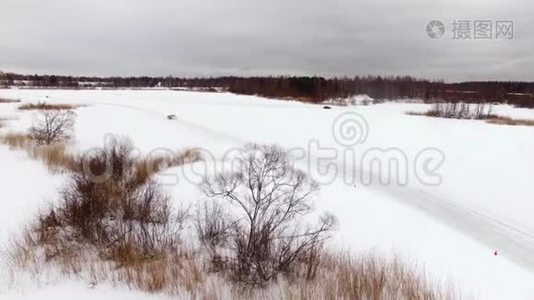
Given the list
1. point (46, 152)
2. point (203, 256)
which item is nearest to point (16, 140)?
point (46, 152)

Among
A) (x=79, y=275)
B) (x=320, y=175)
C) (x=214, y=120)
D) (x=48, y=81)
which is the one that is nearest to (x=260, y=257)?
(x=79, y=275)

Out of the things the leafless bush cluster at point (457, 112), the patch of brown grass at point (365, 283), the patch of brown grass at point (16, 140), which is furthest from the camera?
the leafless bush cluster at point (457, 112)

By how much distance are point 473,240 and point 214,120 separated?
22.1 meters

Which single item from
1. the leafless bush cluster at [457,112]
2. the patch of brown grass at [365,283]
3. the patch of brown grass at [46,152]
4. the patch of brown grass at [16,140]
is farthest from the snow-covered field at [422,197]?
the leafless bush cluster at [457,112]

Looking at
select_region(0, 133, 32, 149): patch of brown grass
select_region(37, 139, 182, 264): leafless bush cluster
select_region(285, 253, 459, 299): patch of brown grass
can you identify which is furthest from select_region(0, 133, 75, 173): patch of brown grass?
select_region(285, 253, 459, 299): patch of brown grass

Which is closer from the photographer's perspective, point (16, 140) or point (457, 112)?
point (16, 140)

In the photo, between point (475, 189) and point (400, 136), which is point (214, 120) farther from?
point (475, 189)

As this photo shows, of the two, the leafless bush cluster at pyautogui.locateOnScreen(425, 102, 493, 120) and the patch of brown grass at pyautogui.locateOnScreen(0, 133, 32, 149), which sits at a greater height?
the leafless bush cluster at pyautogui.locateOnScreen(425, 102, 493, 120)

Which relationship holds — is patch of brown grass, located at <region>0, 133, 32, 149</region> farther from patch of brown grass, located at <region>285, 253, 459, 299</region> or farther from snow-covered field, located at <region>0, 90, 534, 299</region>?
patch of brown grass, located at <region>285, 253, 459, 299</region>

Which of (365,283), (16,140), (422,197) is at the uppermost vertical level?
(16,140)

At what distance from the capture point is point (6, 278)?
4.28m

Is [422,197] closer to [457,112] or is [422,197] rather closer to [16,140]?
[16,140]

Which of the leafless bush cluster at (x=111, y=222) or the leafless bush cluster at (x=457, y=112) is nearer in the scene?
the leafless bush cluster at (x=111, y=222)

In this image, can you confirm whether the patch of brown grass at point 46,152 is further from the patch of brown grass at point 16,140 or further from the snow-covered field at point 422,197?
the snow-covered field at point 422,197
